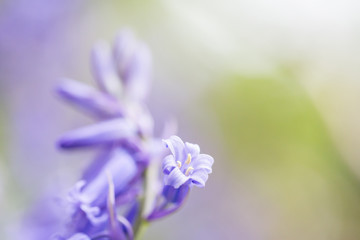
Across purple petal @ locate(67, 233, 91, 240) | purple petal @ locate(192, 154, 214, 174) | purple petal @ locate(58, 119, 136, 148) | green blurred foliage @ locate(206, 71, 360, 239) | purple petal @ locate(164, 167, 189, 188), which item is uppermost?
green blurred foliage @ locate(206, 71, 360, 239)

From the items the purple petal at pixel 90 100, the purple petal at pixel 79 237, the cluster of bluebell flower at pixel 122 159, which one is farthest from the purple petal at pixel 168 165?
the purple petal at pixel 90 100

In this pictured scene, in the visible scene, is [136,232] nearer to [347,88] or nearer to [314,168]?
[314,168]

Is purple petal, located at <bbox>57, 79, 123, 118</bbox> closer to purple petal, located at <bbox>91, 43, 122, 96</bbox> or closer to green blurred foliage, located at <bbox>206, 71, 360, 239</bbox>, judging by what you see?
purple petal, located at <bbox>91, 43, 122, 96</bbox>

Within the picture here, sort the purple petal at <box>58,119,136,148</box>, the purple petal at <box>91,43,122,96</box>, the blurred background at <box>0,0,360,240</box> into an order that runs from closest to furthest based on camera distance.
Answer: the purple petal at <box>58,119,136,148</box>
the purple petal at <box>91,43,122,96</box>
the blurred background at <box>0,0,360,240</box>

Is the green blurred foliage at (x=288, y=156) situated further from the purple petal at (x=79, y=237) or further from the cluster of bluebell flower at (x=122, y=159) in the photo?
the purple petal at (x=79, y=237)

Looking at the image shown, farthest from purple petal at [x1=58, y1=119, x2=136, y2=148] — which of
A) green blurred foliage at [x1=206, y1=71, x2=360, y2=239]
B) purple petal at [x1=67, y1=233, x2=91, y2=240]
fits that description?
green blurred foliage at [x1=206, y1=71, x2=360, y2=239]

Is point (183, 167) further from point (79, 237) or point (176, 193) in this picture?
point (79, 237)

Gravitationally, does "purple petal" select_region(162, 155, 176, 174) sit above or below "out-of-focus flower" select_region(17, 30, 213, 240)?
below

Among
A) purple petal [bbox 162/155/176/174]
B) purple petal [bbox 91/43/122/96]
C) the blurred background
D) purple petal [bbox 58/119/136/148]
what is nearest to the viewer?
purple petal [bbox 162/155/176/174]
